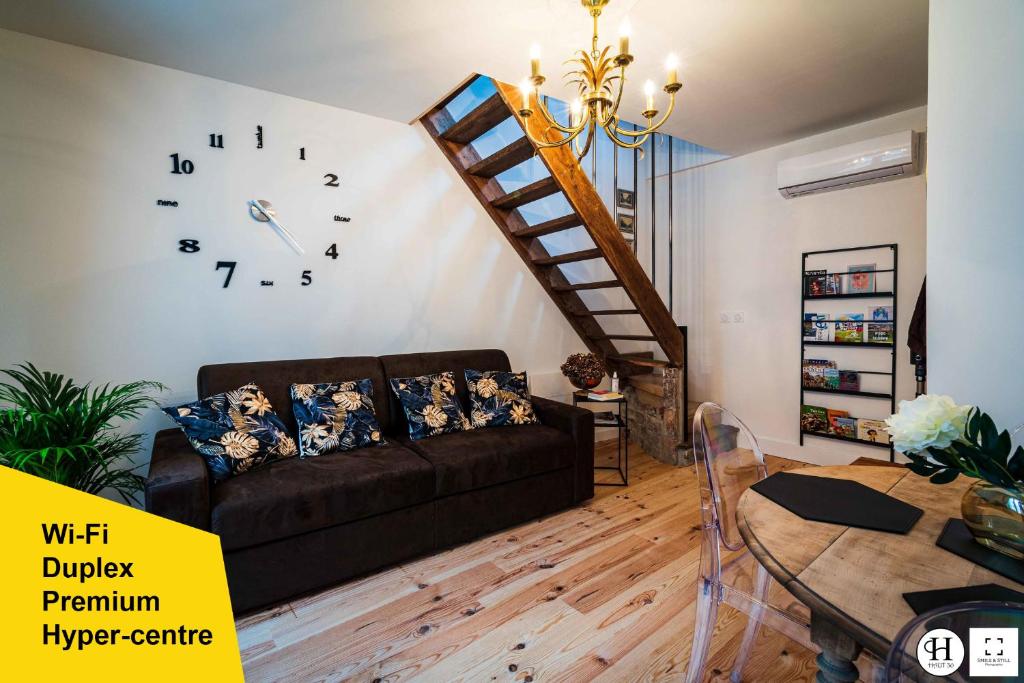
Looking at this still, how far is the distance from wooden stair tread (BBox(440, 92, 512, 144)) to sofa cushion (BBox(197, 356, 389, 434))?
1580 mm

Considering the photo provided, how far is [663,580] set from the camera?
77.9 inches

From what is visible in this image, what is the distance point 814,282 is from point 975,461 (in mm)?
3011

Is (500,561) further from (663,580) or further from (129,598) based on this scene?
(129,598)

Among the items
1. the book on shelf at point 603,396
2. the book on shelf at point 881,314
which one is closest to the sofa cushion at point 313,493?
the book on shelf at point 603,396

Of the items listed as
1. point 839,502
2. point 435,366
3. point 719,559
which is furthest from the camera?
point 435,366

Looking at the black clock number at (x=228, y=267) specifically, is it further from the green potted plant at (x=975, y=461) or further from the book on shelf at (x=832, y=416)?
the book on shelf at (x=832, y=416)

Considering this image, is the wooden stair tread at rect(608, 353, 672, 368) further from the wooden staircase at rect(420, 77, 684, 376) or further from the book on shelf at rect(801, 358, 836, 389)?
the book on shelf at rect(801, 358, 836, 389)

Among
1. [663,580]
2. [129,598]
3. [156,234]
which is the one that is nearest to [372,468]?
[129,598]

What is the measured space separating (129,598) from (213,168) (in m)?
2.24

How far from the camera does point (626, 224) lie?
418 centimetres

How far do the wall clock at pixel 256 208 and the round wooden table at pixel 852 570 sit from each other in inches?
105

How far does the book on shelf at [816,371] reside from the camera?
11.2 feet

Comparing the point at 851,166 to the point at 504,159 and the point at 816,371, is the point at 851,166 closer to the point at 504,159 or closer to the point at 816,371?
the point at 816,371

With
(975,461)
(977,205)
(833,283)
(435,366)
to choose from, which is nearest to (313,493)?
(435,366)
